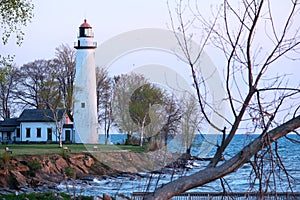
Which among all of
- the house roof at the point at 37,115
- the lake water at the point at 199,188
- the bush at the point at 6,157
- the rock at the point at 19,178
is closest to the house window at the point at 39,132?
the house roof at the point at 37,115

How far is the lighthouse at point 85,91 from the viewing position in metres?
44.9

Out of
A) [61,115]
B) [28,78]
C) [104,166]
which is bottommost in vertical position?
[104,166]

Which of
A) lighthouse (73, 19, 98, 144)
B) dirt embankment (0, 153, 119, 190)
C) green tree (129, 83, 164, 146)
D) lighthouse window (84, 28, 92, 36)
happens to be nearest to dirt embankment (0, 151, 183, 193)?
dirt embankment (0, 153, 119, 190)

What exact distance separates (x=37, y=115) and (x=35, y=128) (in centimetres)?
103

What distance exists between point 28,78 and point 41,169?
69.5 feet

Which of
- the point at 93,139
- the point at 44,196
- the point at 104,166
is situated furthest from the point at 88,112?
the point at 44,196

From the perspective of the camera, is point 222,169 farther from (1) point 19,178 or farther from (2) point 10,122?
(2) point 10,122

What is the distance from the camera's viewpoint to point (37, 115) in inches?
1879

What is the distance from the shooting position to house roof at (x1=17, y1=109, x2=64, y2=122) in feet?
154

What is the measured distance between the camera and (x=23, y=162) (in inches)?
1153

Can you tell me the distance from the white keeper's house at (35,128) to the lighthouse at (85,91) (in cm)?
200

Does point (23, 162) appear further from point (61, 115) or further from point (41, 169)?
point (61, 115)

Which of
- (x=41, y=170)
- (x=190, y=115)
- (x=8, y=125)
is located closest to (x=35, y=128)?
(x=8, y=125)

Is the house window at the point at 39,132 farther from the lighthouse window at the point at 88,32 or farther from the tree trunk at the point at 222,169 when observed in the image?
the tree trunk at the point at 222,169
